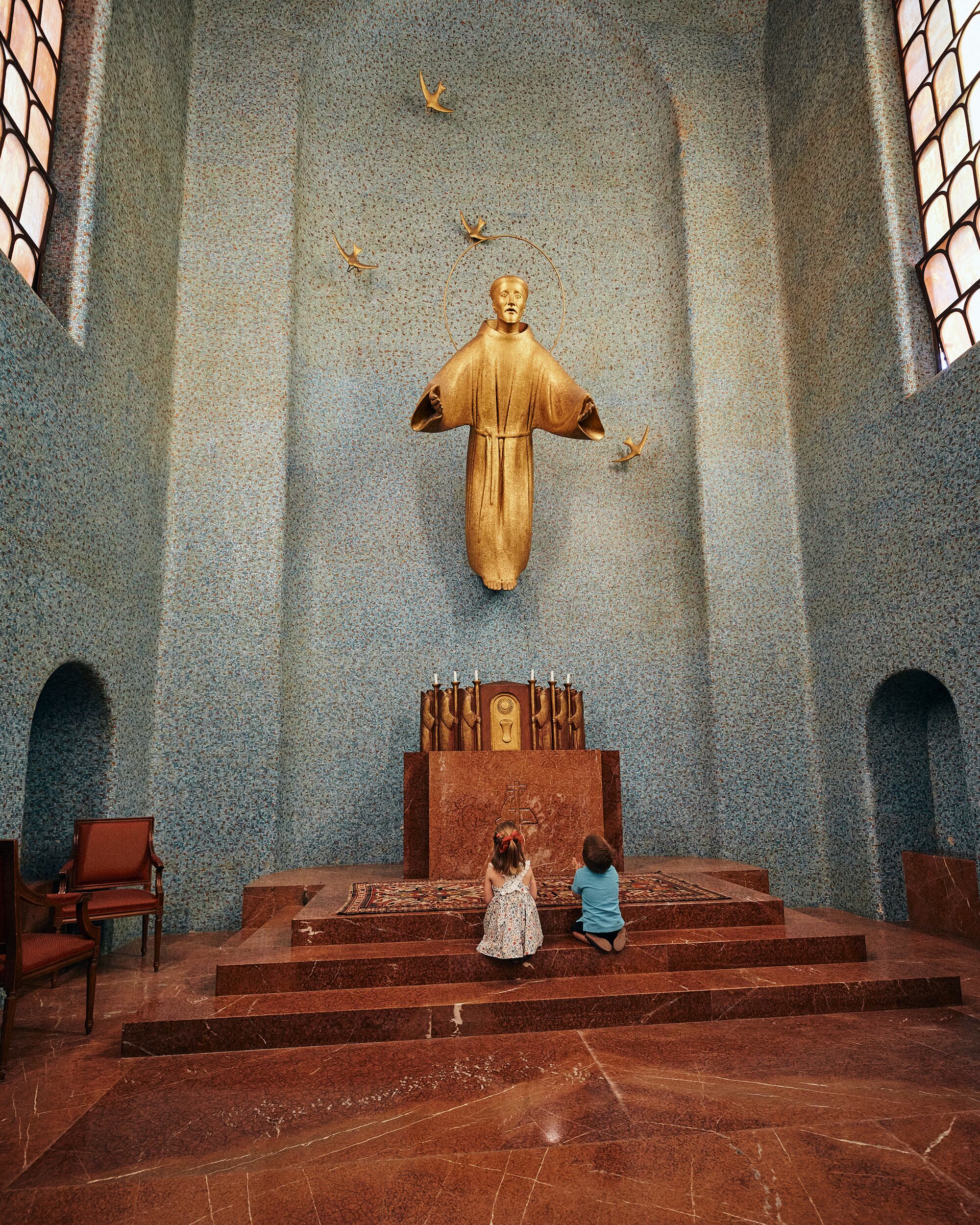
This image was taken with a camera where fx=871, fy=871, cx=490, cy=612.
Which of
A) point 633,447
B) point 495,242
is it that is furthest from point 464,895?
point 495,242

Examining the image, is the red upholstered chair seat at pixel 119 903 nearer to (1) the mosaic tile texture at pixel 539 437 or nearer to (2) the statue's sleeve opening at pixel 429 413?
(1) the mosaic tile texture at pixel 539 437

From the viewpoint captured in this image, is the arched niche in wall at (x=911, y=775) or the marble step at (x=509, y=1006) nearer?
the marble step at (x=509, y=1006)

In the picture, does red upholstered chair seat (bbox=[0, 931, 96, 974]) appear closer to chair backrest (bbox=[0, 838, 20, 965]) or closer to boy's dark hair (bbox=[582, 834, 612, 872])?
chair backrest (bbox=[0, 838, 20, 965])

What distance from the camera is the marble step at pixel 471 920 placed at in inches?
180

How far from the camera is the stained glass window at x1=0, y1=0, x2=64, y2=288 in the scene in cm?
493

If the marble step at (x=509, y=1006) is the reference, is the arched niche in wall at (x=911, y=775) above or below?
above

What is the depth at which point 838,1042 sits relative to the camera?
357 cm

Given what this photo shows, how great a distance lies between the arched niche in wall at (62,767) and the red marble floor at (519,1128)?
1.89 meters

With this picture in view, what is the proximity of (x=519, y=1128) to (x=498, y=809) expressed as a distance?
3.00m

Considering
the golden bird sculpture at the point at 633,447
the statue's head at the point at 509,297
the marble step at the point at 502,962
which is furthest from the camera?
the golden bird sculpture at the point at 633,447

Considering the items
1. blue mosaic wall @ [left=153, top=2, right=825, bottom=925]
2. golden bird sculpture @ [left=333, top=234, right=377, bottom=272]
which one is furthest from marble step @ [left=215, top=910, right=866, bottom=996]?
golden bird sculpture @ [left=333, top=234, right=377, bottom=272]

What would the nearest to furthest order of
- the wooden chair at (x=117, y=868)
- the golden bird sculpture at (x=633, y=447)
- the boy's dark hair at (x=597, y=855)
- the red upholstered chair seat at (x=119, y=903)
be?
the boy's dark hair at (x=597, y=855)
the red upholstered chair seat at (x=119, y=903)
the wooden chair at (x=117, y=868)
the golden bird sculpture at (x=633, y=447)

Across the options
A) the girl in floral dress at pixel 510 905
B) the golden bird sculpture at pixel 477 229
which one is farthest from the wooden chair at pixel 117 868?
the golden bird sculpture at pixel 477 229

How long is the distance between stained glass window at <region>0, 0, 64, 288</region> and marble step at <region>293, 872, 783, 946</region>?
399 cm
